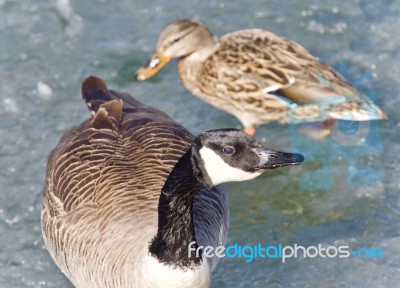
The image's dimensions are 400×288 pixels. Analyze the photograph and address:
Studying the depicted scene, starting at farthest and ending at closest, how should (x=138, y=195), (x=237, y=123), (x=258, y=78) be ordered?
(x=237, y=123), (x=258, y=78), (x=138, y=195)

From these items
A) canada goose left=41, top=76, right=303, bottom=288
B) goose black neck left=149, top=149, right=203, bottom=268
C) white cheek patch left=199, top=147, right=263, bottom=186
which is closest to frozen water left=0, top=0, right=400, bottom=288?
canada goose left=41, top=76, right=303, bottom=288

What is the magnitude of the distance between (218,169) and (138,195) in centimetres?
85

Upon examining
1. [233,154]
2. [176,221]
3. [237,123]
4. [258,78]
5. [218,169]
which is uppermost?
[233,154]

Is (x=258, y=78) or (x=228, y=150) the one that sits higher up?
(x=228, y=150)

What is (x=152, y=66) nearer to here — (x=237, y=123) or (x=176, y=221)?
(x=237, y=123)

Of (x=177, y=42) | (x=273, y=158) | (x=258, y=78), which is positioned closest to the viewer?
(x=273, y=158)

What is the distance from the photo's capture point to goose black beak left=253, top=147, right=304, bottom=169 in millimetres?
3816

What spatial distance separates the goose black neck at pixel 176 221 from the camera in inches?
160

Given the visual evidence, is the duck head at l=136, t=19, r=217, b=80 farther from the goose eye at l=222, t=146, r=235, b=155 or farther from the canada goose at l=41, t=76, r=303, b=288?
the goose eye at l=222, t=146, r=235, b=155

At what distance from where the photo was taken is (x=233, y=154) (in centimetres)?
388

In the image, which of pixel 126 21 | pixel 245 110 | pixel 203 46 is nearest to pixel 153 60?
pixel 203 46

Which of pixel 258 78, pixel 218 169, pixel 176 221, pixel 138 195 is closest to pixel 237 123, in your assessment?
pixel 258 78

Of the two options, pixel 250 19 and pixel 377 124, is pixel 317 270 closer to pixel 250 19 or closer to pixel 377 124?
pixel 377 124
